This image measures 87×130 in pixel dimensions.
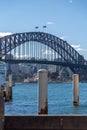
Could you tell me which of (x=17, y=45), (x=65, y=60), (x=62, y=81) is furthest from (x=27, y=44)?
(x=62, y=81)

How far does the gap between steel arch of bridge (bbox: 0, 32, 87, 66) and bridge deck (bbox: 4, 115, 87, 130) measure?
122 m

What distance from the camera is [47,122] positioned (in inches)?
439

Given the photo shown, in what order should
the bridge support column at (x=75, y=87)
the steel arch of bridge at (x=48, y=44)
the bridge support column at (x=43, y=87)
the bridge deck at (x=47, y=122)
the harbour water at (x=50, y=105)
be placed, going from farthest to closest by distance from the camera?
the steel arch of bridge at (x=48, y=44) < the harbour water at (x=50, y=105) < the bridge support column at (x=75, y=87) < the bridge support column at (x=43, y=87) < the bridge deck at (x=47, y=122)

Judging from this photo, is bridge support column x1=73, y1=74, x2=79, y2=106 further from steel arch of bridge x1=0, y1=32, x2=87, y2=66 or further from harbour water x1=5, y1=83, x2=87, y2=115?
steel arch of bridge x1=0, y1=32, x2=87, y2=66

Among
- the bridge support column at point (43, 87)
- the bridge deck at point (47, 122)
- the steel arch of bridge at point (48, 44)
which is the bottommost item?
the bridge deck at point (47, 122)

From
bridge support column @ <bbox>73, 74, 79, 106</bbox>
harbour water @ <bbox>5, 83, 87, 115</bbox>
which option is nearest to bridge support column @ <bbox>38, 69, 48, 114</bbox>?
A: bridge support column @ <bbox>73, 74, 79, 106</bbox>

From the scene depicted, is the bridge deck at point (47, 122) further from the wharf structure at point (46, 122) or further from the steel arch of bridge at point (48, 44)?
the steel arch of bridge at point (48, 44)

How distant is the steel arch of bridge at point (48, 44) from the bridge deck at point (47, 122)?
122 m

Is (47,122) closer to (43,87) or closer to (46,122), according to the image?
(46,122)

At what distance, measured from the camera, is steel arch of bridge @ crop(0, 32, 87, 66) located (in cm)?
14325

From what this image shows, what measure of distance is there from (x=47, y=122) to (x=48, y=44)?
5692 inches

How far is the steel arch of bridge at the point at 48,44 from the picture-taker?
143 meters

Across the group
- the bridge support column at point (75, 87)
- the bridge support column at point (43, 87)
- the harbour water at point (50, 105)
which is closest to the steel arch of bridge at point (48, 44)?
the harbour water at point (50, 105)

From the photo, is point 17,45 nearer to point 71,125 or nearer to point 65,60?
point 65,60
